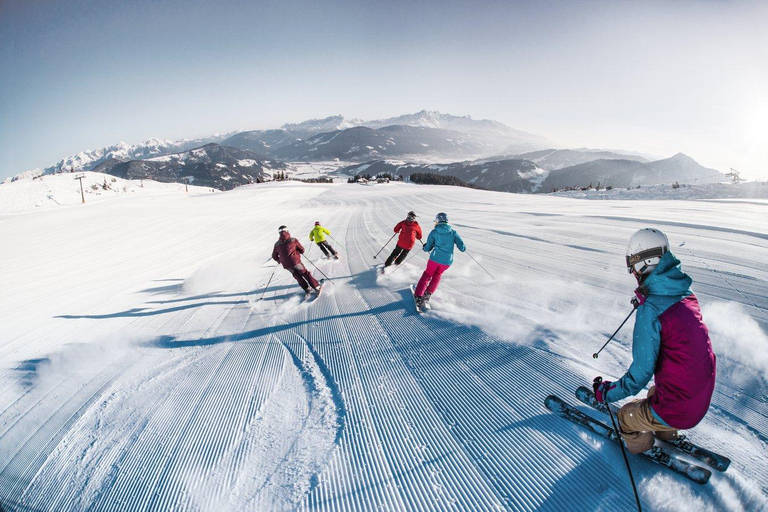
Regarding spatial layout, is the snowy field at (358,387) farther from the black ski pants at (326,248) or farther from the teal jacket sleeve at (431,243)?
the black ski pants at (326,248)

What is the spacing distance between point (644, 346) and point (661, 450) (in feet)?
3.03

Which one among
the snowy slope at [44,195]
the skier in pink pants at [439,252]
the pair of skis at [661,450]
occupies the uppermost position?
the skier in pink pants at [439,252]

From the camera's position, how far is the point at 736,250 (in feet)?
20.6

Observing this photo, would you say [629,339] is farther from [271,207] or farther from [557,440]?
[271,207]

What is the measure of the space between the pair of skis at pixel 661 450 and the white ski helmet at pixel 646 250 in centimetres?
114

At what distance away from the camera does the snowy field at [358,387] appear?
2.31 m

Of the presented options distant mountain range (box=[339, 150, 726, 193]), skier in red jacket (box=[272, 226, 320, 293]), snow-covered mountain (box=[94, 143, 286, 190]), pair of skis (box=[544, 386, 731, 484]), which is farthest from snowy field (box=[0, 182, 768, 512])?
snow-covered mountain (box=[94, 143, 286, 190])

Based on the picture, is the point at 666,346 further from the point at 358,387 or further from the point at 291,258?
the point at 291,258

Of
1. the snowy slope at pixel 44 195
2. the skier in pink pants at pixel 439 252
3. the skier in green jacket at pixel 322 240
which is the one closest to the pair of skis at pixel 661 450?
the skier in pink pants at pixel 439 252

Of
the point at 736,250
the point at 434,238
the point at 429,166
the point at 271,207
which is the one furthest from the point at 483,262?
the point at 429,166

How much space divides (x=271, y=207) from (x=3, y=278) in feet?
50.5

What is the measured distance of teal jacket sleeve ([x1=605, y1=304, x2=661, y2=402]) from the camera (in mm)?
2014

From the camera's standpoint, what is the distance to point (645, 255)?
213cm

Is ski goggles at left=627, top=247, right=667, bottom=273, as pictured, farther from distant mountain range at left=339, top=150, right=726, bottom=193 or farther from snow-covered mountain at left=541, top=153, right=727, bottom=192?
snow-covered mountain at left=541, top=153, right=727, bottom=192
